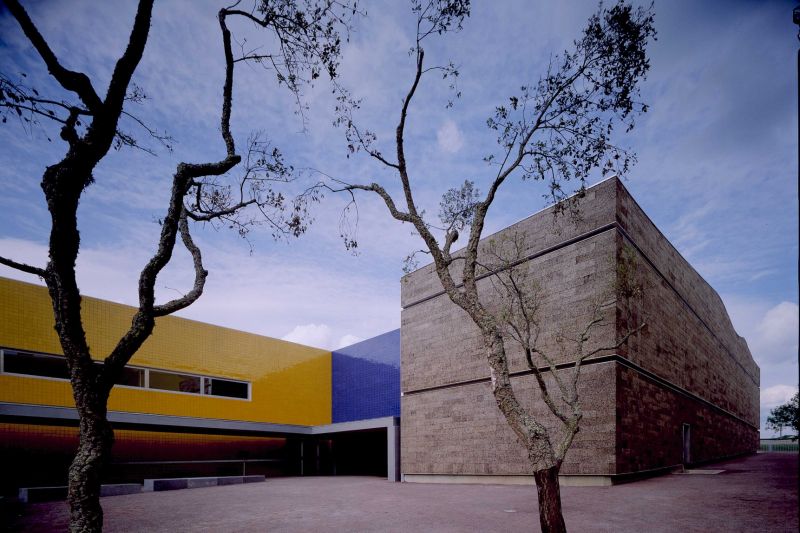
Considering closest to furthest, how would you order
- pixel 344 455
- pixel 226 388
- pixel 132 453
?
pixel 132 453, pixel 226 388, pixel 344 455

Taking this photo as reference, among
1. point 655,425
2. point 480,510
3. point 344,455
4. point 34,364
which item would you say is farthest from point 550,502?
point 344,455

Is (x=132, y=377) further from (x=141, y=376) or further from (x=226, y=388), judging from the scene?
(x=226, y=388)

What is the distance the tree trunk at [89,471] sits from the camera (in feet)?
15.7

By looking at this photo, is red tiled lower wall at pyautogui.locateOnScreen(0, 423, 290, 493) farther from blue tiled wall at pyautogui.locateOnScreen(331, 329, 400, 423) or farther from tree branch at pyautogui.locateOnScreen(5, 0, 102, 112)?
tree branch at pyautogui.locateOnScreen(5, 0, 102, 112)

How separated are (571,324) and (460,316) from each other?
15.7 ft

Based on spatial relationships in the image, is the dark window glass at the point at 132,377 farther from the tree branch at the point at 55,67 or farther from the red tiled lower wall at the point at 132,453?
the tree branch at the point at 55,67

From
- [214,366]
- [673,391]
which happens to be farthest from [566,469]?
[214,366]

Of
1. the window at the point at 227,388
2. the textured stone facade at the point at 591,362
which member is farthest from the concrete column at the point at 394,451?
the window at the point at 227,388

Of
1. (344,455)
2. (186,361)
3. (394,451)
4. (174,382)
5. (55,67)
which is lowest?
(344,455)

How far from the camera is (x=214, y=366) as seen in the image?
73.0ft

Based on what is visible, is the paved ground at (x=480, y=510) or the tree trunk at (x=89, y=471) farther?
the paved ground at (x=480, y=510)

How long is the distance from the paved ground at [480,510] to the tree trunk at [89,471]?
13.1 feet

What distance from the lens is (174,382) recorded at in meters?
20.5

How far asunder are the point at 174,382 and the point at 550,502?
18645 millimetres
